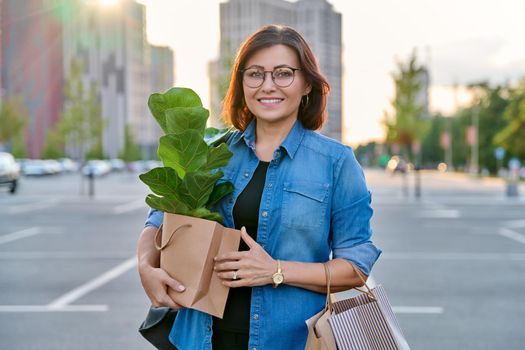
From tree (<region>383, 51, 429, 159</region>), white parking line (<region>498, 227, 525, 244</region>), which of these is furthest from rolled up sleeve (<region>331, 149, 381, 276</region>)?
tree (<region>383, 51, 429, 159</region>)

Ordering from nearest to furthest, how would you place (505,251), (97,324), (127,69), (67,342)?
(67,342) → (97,324) → (505,251) → (127,69)

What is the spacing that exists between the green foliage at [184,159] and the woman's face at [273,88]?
257mm

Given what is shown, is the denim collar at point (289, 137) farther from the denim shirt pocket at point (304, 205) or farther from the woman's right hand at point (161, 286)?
the woman's right hand at point (161, 286)

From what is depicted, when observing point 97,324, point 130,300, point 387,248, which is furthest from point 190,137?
point 387,248

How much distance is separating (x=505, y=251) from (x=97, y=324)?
730 cm

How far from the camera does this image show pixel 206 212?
6.85ft

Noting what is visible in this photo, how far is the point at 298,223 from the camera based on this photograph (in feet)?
7.13

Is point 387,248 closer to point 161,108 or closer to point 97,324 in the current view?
point 97,324

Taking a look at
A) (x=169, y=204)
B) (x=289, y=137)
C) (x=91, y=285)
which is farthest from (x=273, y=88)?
(x=91, y=285)

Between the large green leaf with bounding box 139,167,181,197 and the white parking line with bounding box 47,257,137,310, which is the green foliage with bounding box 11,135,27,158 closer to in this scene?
the white parking line with bounding box 47,257,137,310

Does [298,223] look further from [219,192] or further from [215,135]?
[215,135]

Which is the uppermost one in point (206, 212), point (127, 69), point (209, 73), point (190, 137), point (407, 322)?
point (127, 69)

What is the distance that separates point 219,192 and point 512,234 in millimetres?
12660

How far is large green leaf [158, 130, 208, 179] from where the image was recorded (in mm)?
2053
